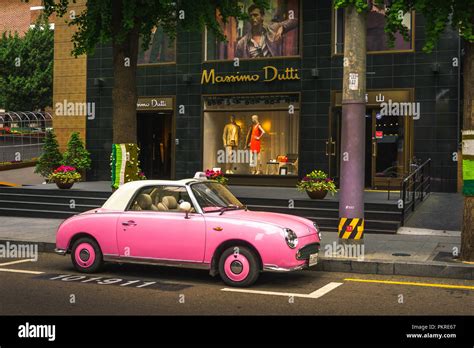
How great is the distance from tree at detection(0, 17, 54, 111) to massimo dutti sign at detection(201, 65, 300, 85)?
28436 millimetres

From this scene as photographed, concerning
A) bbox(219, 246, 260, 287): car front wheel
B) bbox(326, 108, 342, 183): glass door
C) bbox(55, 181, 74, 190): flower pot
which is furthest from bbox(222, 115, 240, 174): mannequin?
bbox(219, 246, 260, 287): car front wheel

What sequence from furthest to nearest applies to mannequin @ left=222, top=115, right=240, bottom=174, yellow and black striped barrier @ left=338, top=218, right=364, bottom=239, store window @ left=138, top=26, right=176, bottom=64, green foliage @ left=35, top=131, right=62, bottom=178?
store window @ left=138, top=26, right=176, bottom=64, green foliage @ left=35, top=131, right=62, bottom=178, mannequin @ left=222, top=115, right=240, bottom=174, yellow and black striped barrier @ left=338, top=218, right=364, bottom=239

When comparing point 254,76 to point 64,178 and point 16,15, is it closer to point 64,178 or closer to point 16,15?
point 64,178

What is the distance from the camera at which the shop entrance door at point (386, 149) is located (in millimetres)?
19875

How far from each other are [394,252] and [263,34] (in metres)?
12.5

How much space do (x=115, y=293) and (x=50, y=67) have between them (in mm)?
42654

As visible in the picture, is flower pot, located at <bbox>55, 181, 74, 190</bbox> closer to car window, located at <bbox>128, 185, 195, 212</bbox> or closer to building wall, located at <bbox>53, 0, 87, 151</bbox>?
building wall, located at <bbox>53, 0, 87, 151</bbox>

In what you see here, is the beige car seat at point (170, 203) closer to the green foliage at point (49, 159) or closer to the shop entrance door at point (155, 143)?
the shop entrance door at point (155, 143)

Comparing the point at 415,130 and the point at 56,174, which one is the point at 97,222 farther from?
the point at 415,130

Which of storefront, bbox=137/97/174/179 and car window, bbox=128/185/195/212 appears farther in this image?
storefront, bbox=137/97/174/179

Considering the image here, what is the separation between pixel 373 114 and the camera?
2031 centimetres

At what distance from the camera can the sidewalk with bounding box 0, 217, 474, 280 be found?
1048cm

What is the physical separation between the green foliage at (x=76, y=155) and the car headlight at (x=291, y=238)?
16.3 meters

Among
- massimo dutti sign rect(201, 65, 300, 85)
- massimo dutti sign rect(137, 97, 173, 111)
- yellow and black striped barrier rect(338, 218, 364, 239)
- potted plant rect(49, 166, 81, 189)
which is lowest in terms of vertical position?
yellow and black striped barrier rect(338, 218, 364, 239)
